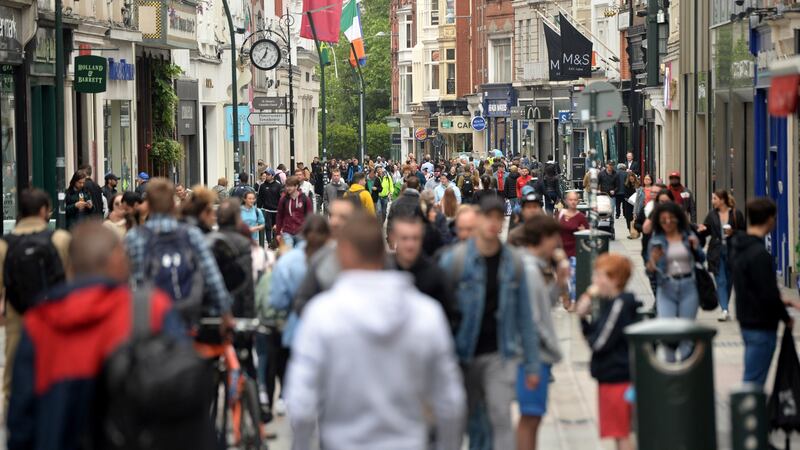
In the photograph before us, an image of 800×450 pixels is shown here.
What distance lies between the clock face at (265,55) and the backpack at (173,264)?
1562 inches

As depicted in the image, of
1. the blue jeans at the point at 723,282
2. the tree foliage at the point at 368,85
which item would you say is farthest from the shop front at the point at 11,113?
the tree foliage at the point at 368,85

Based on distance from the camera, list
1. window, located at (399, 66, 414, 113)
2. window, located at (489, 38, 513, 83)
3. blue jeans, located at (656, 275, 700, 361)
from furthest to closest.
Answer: window, located at (399, 66, 414, 113) < window, located at (489, 38, 513, 83) < blue jeans, located at (656, 275, 700, 361)

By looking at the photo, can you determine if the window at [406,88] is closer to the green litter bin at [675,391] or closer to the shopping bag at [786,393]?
the shopping bag at [786,393]

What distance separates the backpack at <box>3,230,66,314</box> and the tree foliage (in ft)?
381

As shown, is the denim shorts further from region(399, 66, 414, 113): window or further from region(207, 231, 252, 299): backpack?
region(399, 66, 414, 113): window

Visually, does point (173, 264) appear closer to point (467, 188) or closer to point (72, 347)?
point (72, 347)

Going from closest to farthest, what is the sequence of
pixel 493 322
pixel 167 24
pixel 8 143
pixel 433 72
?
pixel 493 322
pixel 8 143
pixel 167 24
pixel 433 72

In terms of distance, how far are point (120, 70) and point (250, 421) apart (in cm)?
2980

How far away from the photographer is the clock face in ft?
164

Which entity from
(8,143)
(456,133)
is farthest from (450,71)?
(8,143)

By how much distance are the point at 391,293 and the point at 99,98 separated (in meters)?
33.5

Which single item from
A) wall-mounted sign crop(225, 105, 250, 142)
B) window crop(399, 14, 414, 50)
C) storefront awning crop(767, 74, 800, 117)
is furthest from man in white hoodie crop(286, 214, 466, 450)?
window crop(399, 14, 414, 50)

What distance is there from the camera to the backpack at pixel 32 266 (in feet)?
41.3

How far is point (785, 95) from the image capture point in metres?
13.2
